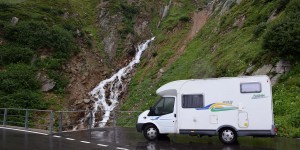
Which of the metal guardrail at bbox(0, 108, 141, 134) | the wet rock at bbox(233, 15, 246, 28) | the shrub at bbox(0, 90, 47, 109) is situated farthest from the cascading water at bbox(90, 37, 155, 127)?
the wet rock at bbox(233, 15, 246, 28)

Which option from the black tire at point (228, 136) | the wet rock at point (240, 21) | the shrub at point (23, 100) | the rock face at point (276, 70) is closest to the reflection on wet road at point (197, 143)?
the black tire at point (228, 136)

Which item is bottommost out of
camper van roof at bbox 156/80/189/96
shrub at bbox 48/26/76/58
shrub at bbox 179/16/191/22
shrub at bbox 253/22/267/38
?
camper van roof at bbox 156/80/189/96

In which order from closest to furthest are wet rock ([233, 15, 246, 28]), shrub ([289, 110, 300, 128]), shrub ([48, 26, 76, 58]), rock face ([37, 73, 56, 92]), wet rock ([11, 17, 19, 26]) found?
shrub ([289, 110, 300, 128])
wet rock ([233, 15, 246, 28])
rock face ([37, 73, 56, 92])
shrub ([48, 26, 76, 58])
wet rock ([11, 17, 19, 26])

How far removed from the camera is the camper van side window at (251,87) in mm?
14320

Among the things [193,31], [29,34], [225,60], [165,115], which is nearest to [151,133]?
[165,115]

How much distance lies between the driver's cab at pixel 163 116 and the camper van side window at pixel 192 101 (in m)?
0.57

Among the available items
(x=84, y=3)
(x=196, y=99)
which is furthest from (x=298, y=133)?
(x=84, y=3)

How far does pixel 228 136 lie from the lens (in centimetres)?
1468

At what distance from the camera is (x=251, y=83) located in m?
14.4

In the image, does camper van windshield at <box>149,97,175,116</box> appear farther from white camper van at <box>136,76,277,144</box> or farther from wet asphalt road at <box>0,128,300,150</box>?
wet asphalt road at <box>0,128,300,150</box>

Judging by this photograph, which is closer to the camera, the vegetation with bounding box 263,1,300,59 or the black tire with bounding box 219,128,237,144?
the black tire with bounding box 219,128,237,144

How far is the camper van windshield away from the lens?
16.0 metres

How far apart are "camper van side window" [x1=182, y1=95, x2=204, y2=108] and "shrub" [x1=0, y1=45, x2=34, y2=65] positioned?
25791mm

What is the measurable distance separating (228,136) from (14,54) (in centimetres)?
2848
